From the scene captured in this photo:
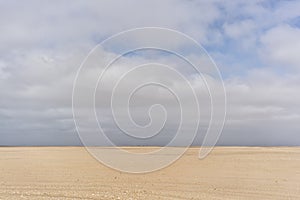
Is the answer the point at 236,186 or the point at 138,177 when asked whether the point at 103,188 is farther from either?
the point at 236,186

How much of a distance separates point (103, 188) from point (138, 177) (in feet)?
16.9

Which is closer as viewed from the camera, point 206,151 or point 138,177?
point 138,177

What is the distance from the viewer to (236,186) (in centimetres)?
2325

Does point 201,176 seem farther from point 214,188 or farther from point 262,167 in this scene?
point 262,167

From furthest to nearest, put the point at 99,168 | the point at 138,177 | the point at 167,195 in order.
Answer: the point at 99,168 < the point at 138,177 < the point at 167,195

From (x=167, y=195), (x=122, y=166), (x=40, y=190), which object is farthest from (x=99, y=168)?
(x=167, y=195)

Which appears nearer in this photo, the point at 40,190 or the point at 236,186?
the point at 40,190

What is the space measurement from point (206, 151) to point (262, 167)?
49.4ft

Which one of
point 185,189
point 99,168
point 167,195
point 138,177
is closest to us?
point 167,195

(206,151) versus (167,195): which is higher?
(206,151)

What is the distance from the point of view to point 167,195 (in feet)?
65.8

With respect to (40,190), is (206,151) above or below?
above

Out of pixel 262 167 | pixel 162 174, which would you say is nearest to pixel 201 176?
pixel 162 174

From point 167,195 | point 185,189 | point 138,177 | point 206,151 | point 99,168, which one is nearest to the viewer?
point 167,195
